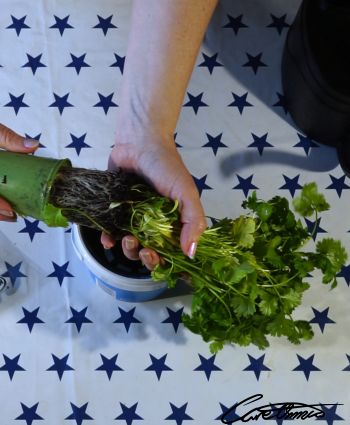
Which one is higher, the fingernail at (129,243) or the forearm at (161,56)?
the forearm at (161,56)

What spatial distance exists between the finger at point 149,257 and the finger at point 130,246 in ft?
0.05

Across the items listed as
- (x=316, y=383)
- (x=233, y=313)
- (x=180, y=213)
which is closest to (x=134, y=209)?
(x=180, y=213)

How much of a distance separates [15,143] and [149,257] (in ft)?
0.85

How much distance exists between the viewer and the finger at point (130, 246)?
28.5 inches

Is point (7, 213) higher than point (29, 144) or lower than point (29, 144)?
lower

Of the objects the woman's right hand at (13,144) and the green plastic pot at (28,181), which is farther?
the woman's right hand at (13,144)

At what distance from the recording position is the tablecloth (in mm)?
822

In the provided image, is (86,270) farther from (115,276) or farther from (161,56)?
(161,56)

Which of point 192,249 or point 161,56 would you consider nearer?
point 192,249
